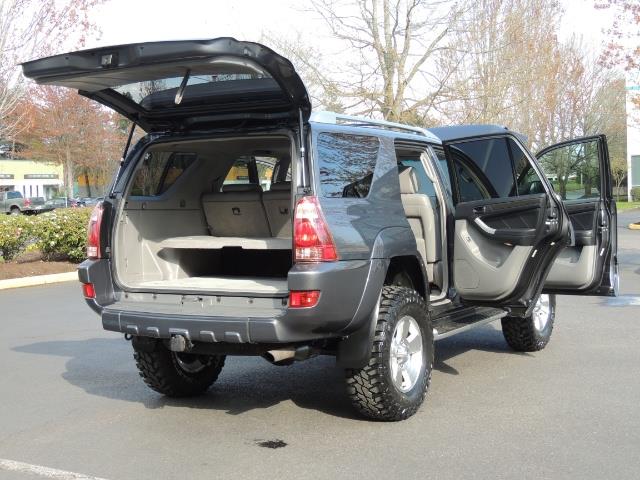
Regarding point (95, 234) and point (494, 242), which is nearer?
point (95, 234)

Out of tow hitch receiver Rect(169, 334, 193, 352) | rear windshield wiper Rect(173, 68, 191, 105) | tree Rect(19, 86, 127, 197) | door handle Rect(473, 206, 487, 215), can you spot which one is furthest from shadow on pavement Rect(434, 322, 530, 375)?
tree Rect(19, 86, 127, 197)

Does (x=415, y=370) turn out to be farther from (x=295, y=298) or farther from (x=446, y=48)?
(x=446, y=48)

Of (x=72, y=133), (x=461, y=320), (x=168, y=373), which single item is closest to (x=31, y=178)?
(x=72, y=133)

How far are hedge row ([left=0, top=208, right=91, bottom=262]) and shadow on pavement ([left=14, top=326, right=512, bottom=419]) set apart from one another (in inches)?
296

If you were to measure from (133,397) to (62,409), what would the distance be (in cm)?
55

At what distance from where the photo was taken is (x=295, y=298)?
4.57 m

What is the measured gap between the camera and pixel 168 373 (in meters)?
5.80

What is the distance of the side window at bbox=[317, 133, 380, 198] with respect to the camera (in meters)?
4.95

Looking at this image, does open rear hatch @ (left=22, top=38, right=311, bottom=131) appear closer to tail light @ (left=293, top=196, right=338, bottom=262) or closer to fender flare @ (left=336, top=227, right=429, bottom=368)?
tail light @ (left=293, top=196, right=338, bottom=262)

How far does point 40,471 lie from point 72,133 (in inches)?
1566

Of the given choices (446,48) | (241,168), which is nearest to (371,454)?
(241,168)

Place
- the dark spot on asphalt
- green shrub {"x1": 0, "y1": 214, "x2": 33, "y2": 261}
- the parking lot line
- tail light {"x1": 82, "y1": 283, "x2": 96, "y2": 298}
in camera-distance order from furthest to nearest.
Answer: green shrub {"x1": 0, "y1": 214, "x2": 33, "y2": 261}
tail light {"x1": 82, "y1": 283, "x2": 96, "y2": 298}
the dark spot on asphalt
the parking lot line

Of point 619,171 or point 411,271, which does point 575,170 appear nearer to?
point 411,271

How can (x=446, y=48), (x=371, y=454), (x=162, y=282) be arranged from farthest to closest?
1. (x=446, y=48)
2. (x=162, y=282)
3. (x=371, y=454)
